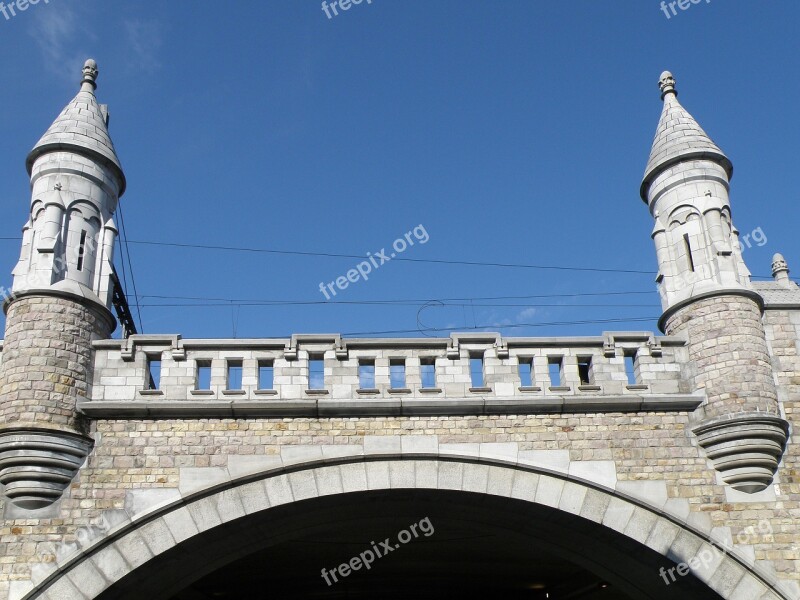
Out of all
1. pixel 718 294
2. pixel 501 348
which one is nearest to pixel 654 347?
pixel 718 294

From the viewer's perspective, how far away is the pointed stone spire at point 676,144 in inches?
511

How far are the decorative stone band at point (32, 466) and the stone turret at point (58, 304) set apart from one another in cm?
1

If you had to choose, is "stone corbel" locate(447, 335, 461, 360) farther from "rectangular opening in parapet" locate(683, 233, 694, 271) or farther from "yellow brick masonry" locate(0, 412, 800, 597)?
"rectangular opening in parapet" locate(683, 233, 694, 271)

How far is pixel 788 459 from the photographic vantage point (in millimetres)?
11375

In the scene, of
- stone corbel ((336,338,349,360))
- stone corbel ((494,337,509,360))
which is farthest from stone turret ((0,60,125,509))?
stone corbel ((494,337,509,360))

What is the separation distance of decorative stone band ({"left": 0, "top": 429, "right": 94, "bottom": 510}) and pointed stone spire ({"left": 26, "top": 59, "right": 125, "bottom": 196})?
13.0 feet

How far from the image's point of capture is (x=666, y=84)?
568 inches

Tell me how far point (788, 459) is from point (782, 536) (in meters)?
1.00

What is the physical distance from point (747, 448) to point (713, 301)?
6.41ft

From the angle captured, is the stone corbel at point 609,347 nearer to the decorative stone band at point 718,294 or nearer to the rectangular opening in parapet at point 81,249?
the decorative stone band at point 718,294

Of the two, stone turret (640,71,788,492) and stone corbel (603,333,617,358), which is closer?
stone turret (640,71,788,492)

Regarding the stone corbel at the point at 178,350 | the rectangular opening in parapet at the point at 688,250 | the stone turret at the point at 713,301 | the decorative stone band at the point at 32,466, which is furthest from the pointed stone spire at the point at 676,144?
the decorative stone band at the point at 32,466

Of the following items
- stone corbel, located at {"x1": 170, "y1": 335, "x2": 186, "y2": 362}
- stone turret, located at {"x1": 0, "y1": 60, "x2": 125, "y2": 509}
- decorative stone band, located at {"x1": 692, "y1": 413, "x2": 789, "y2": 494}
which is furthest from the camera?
stone corbel, located at {"x1": 170, "y1": 335, "x2": 186, "y2": 362}

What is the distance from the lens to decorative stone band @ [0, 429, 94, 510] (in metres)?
10.5
